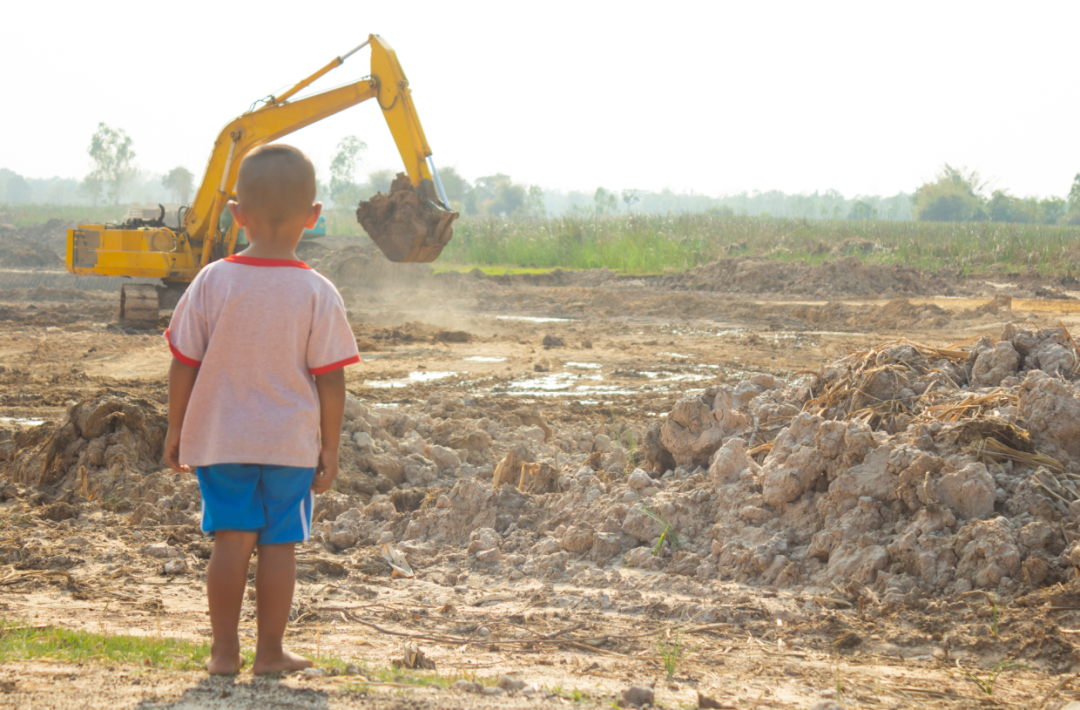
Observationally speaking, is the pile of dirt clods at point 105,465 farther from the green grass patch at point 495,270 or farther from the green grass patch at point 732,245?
the green grass patch at point 732,245

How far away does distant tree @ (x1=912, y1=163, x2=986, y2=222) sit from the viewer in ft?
201

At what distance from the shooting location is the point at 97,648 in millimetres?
2621

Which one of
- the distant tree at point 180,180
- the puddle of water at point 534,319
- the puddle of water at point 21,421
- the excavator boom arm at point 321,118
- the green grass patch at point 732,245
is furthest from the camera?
the distant tree at point 180,180

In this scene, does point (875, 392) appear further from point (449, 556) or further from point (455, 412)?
point (455, 412)

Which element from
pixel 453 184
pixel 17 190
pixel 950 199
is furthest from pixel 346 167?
pixel 17 190

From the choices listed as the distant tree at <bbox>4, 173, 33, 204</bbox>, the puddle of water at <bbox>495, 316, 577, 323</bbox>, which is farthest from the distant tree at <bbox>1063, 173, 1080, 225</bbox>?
the distant tree at <bbox>4, 173, 33, 204</bbox>

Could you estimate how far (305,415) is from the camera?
2326 mm

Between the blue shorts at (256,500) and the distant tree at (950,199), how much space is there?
65.1 metres

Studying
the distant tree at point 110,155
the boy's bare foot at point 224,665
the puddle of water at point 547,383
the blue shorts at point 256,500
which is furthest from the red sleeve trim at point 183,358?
the distant tree at point 110,155

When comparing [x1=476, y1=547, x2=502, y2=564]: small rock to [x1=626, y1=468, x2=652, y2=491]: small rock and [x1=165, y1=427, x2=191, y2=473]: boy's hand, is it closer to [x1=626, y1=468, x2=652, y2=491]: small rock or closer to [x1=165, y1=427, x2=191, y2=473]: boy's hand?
[x1=626, y1=468, x2=652, y2=491]: small rock

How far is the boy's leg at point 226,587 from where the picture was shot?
7.56 feet

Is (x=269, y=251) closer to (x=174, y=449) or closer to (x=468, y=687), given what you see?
(x=174, y=449)

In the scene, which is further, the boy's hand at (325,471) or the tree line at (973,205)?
the tree line at (973,205)

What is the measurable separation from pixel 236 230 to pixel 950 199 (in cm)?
6076
